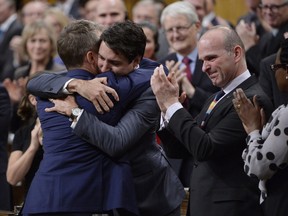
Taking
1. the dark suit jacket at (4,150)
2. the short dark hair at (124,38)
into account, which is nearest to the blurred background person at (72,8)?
the dark suit jacket at (4,150)

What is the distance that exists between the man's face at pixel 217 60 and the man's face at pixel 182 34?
1926mm

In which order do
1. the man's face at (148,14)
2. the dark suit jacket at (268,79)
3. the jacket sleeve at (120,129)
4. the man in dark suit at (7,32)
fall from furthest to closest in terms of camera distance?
the man in dark suit at (7,32) → the man's face at (148,14) → the dark suit jacket at (268,79) → the jacket sleeve at (120,129)

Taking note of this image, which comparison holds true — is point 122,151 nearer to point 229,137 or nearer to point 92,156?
point 92,156

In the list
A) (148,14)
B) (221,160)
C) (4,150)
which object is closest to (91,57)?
(221,160)

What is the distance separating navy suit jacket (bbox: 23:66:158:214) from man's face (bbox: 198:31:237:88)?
0.49 metres

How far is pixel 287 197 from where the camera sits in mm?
3732

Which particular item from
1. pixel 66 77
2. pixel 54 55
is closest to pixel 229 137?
pixel 66 77

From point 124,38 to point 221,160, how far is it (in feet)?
2.54

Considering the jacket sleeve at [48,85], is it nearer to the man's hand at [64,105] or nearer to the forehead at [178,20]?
the man's hand at [64,105]

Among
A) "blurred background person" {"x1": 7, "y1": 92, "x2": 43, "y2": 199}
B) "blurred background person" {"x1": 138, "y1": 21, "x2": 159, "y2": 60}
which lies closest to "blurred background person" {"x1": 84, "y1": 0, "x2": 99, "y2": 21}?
"blurred background person" {"x1": 138, "y1": 21, "x2": 159, "y2": 60}

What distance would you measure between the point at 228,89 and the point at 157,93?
17.5 inches

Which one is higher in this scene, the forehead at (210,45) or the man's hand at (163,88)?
the forehead at (210,45)

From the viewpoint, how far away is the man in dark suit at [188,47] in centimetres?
575

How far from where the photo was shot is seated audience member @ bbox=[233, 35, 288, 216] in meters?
3.63
